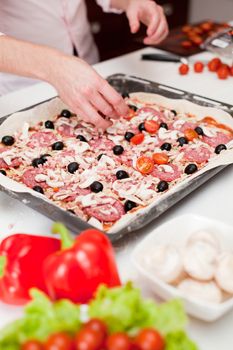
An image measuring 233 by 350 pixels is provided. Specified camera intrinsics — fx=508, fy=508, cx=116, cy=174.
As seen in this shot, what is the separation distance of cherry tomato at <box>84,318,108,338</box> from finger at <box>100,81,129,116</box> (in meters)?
0.73

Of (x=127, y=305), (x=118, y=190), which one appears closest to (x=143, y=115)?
(x=118, y=190)

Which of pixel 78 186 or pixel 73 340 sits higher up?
pixel 73 340

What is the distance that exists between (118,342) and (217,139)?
93 centimetres

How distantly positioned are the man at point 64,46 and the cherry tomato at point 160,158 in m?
0.15

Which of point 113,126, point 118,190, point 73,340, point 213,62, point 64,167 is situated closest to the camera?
point 73,340

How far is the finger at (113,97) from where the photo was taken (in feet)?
4.13

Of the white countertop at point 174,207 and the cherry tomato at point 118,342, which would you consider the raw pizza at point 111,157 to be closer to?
the white countertop at point 174,207

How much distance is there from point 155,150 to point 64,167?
26 centimetres

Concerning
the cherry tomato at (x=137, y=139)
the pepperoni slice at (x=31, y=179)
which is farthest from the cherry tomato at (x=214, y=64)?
the pepperoni slice at (x=31, y=179)

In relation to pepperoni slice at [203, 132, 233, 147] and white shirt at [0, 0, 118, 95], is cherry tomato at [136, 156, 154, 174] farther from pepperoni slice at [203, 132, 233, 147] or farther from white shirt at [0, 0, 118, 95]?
white shirt at [0, 0, 118, 95]

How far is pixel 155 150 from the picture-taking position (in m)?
1.42

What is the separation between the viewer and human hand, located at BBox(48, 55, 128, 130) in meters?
1.25

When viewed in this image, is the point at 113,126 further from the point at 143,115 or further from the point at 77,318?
the point at 77,318

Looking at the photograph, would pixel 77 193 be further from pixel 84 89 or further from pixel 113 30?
pixel 113 30
